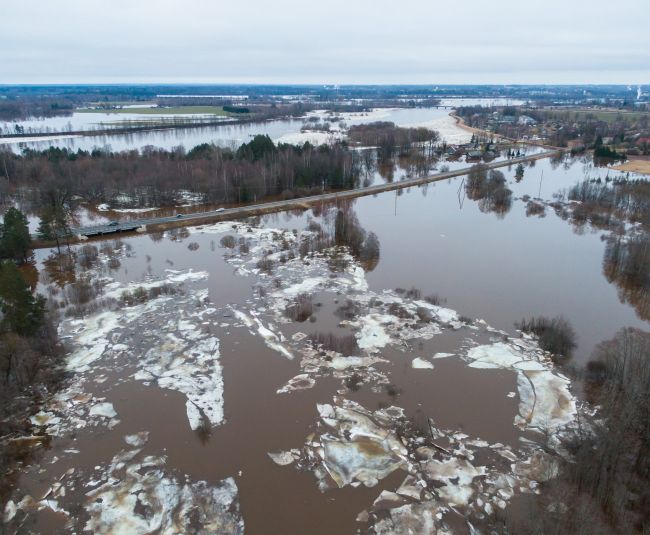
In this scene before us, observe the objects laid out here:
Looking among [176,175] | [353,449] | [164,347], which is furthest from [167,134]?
[353,449]

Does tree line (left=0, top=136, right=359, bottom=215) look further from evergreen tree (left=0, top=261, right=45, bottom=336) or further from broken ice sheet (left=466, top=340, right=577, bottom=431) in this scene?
broken ice sheet (left=466, top=340, right=577, bottom=431)

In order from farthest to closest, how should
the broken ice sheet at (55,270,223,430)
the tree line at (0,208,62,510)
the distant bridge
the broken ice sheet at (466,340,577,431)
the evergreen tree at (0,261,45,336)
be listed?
the distant bridge < the evergreen tree at (0,261,45,336) < the broken ice sheet at (55,270,223,430) < the broken ice sheet at (466,340,577,431) < the tree line at (0,208,62,510)

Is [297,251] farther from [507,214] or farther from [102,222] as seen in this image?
[507,214]

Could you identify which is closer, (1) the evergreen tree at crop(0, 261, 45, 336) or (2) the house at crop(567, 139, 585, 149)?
(1) the evergreen tree at crop(0, 261, 45, 336)

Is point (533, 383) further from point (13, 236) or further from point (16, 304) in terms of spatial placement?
point (13, 236)

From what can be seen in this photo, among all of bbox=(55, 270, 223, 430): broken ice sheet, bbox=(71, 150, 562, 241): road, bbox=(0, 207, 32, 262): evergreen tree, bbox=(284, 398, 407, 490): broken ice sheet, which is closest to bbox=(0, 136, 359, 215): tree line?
bbox=(71, 150, 562, 241): road

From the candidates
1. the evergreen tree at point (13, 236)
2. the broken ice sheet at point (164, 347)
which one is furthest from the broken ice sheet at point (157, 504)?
the evergreen tree at point (13, 236)
